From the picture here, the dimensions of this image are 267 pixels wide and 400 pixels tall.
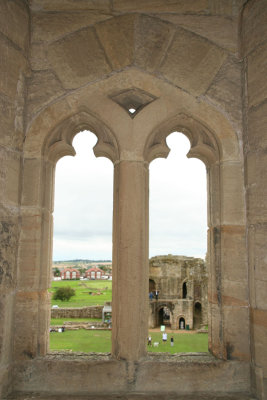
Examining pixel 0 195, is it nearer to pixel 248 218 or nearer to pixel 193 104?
pixel 193 104

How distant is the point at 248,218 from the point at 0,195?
166 centimetres

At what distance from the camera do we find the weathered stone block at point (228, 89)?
7.61ft

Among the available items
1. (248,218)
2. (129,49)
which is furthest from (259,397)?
(129,49)

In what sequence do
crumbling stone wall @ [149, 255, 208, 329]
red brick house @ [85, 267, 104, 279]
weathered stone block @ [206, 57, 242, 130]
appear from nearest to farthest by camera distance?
weathered stone block @ [206, 57, 242, 130] < crumbling stone wall @ [149, 255, 208, 329] < red brick house @ [85, 267, 104, 279]

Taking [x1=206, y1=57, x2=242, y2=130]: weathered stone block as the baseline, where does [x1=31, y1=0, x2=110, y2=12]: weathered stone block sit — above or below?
above

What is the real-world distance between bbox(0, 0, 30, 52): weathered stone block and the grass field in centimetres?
1174

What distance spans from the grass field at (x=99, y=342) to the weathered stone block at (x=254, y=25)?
38.1 feet

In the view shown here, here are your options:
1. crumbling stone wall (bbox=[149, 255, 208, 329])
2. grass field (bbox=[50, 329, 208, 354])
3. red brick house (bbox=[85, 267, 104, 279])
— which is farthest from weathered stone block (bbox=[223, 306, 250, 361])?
red brick house (bbox=[85, 267, 104, 279])

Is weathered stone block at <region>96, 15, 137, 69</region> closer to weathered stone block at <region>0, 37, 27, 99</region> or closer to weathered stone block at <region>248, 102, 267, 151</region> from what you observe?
weathered stone block at <region>0, 37, 27, 99</region>

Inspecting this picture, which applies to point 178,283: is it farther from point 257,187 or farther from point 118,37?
point 118,37

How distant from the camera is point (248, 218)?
7.05 feet

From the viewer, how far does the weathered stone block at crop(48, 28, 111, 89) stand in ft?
7.70

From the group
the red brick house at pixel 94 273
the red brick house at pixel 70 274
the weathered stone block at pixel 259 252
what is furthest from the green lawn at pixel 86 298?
the weathered stone block at pixel 259 252

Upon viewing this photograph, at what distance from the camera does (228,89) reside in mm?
2336
